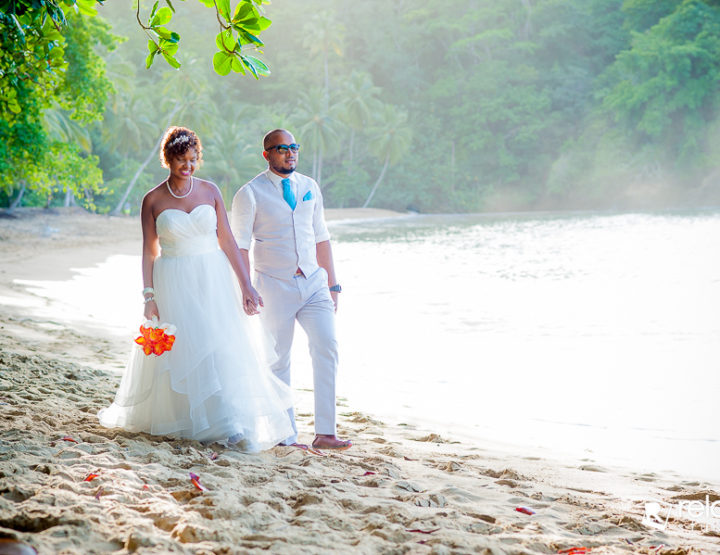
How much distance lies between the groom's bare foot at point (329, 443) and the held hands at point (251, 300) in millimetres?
800

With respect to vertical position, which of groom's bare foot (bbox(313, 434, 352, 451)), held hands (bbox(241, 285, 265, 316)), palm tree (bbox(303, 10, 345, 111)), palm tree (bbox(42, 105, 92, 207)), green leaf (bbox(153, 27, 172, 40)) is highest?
palm tree (bbox(303, 10, 345, 111))

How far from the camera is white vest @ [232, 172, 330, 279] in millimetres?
3936

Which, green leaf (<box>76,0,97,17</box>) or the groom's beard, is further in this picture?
the groom's beard

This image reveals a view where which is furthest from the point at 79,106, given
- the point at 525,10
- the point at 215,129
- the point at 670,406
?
the point at 525,10

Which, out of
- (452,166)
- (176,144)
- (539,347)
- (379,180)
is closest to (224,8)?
(176,144)

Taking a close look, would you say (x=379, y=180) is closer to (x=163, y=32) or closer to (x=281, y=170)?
(x=281, y=170)

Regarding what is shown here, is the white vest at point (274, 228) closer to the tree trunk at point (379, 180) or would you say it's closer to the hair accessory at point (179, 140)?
the hair accessory at point (179, 140)

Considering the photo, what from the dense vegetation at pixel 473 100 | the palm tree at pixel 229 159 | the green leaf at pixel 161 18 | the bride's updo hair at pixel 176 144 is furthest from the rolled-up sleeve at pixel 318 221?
the dense vegetation at pixel 473 100

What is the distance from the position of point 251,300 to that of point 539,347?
19.2 ft

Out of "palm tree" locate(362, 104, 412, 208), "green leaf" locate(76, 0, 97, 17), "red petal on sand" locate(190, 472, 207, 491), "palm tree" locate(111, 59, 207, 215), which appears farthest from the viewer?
"palm tree" locate(362, 104, 412, 208)

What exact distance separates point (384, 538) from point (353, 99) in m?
51.1

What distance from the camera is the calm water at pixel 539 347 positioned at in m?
5.35

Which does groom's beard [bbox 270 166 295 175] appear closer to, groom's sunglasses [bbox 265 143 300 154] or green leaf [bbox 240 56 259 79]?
groom's sunglasses [bbox 265 143 300 154]

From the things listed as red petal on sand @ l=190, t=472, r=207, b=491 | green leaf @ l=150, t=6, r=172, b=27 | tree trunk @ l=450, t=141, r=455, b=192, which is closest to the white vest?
red petal on sand @ l=190, t=472, r=207, b=491
